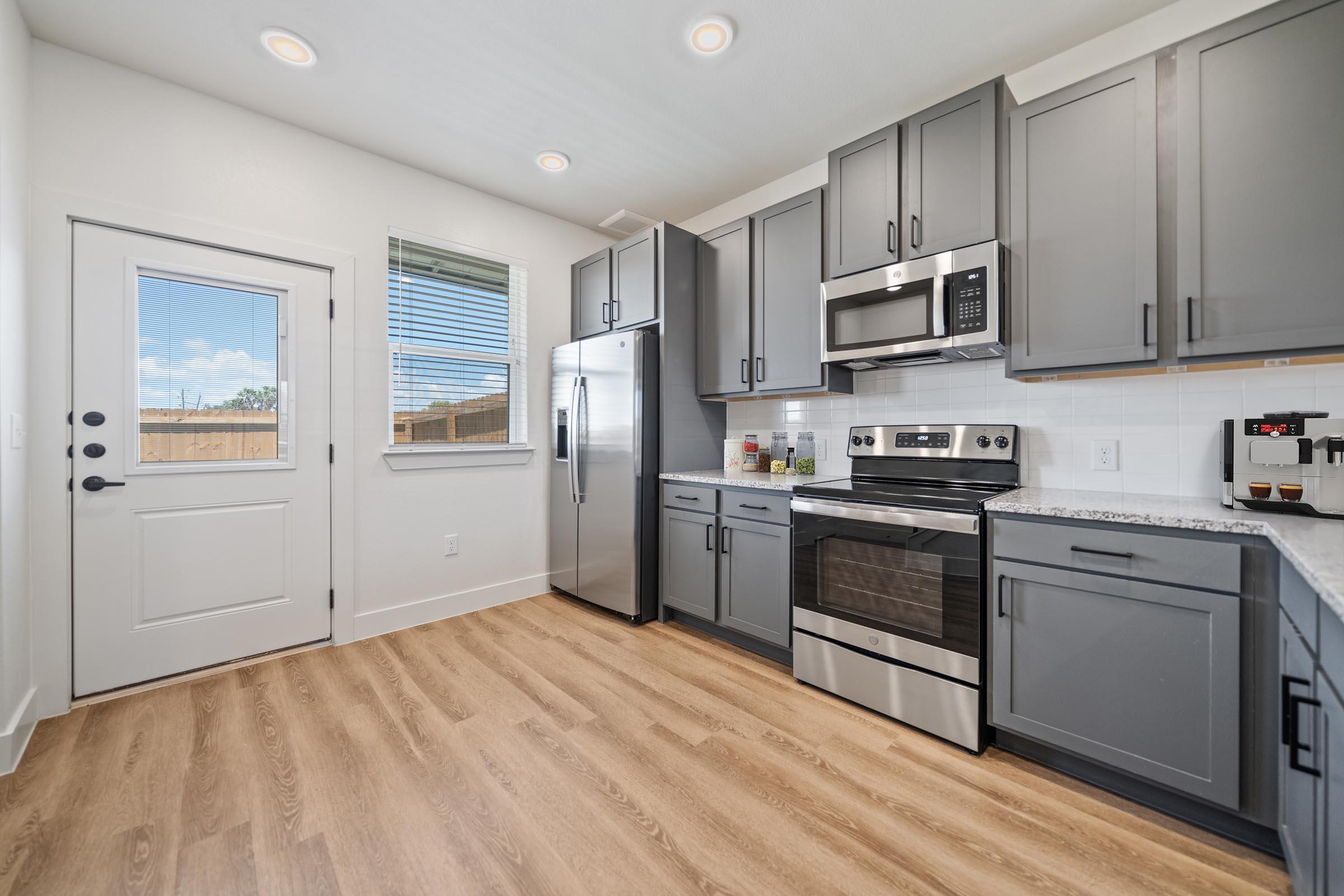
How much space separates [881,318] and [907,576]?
1.17m

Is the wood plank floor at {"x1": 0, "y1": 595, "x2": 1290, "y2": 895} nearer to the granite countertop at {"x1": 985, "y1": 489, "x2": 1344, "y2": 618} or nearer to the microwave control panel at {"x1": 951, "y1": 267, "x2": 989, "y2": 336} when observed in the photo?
the granite countertop at {"x1": 985, "y1": 489, "x2": 1344, "y2": 618}

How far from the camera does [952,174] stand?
7.32ft

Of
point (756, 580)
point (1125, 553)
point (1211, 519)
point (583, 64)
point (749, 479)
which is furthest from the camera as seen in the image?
point (749, 479)

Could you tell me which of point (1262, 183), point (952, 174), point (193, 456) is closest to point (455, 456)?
point (193, 456)

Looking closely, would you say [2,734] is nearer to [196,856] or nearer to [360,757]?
[196,856]

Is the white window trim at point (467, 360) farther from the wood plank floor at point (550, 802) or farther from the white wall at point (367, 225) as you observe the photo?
the wood plank floor at point (550, 802)

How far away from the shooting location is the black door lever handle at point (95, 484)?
223 centimetres

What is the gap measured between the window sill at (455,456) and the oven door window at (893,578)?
201cm

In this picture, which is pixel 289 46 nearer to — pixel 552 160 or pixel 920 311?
pixel 552 160

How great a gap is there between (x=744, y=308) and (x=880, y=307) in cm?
87

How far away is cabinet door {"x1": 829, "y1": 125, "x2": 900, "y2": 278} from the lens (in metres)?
2.41

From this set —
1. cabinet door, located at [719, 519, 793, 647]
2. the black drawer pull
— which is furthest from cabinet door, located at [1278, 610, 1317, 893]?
cabinet door, located at [719, 519, 793, 647]

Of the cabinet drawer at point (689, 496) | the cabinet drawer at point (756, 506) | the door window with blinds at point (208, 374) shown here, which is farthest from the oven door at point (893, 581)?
the door window with blinds at point (208, 374)

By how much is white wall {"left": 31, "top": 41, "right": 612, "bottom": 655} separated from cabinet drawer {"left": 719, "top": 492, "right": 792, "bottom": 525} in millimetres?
1532
